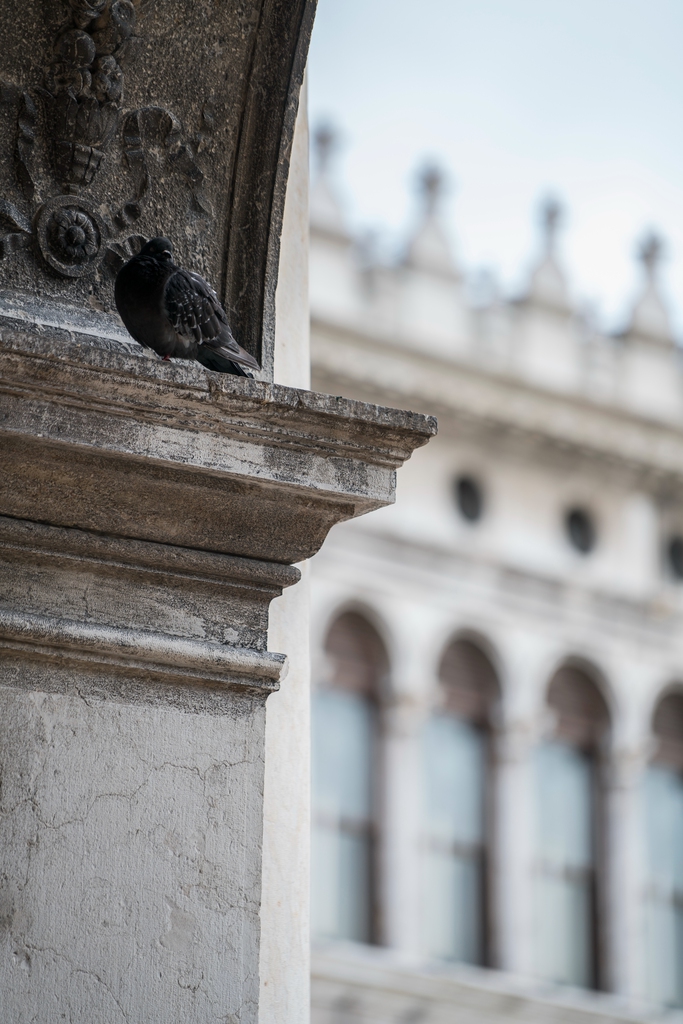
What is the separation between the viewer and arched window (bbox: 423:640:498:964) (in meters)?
15.9

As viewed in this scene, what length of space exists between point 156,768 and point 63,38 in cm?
109

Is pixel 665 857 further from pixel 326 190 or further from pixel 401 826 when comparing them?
pixel 326 190

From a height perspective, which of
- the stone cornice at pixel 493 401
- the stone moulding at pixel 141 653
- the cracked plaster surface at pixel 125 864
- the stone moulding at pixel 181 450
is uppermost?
the stone cornice at pixel 493 401

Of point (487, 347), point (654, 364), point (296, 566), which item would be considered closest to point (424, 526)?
point (487, 347)

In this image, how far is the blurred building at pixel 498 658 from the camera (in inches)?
615

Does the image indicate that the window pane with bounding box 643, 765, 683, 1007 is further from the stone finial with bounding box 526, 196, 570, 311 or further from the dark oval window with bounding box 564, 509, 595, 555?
the stone finial with bounding box 526, 196, 570, 311

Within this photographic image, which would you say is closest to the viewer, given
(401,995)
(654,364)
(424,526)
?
(401,995)

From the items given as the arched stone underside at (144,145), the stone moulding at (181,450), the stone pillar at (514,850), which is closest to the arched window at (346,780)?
the stone pillar at (514,850)

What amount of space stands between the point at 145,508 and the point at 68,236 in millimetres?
449

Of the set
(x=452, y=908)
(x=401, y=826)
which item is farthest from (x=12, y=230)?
(x=452, y=908)

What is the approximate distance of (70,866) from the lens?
240 cm

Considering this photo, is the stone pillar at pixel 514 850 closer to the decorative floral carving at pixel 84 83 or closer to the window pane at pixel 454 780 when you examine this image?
the window pane at pixel 454 780

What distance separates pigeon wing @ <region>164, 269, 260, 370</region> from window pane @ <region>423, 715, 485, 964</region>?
1362 centimetres

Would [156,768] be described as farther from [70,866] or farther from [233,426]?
[233,426]
